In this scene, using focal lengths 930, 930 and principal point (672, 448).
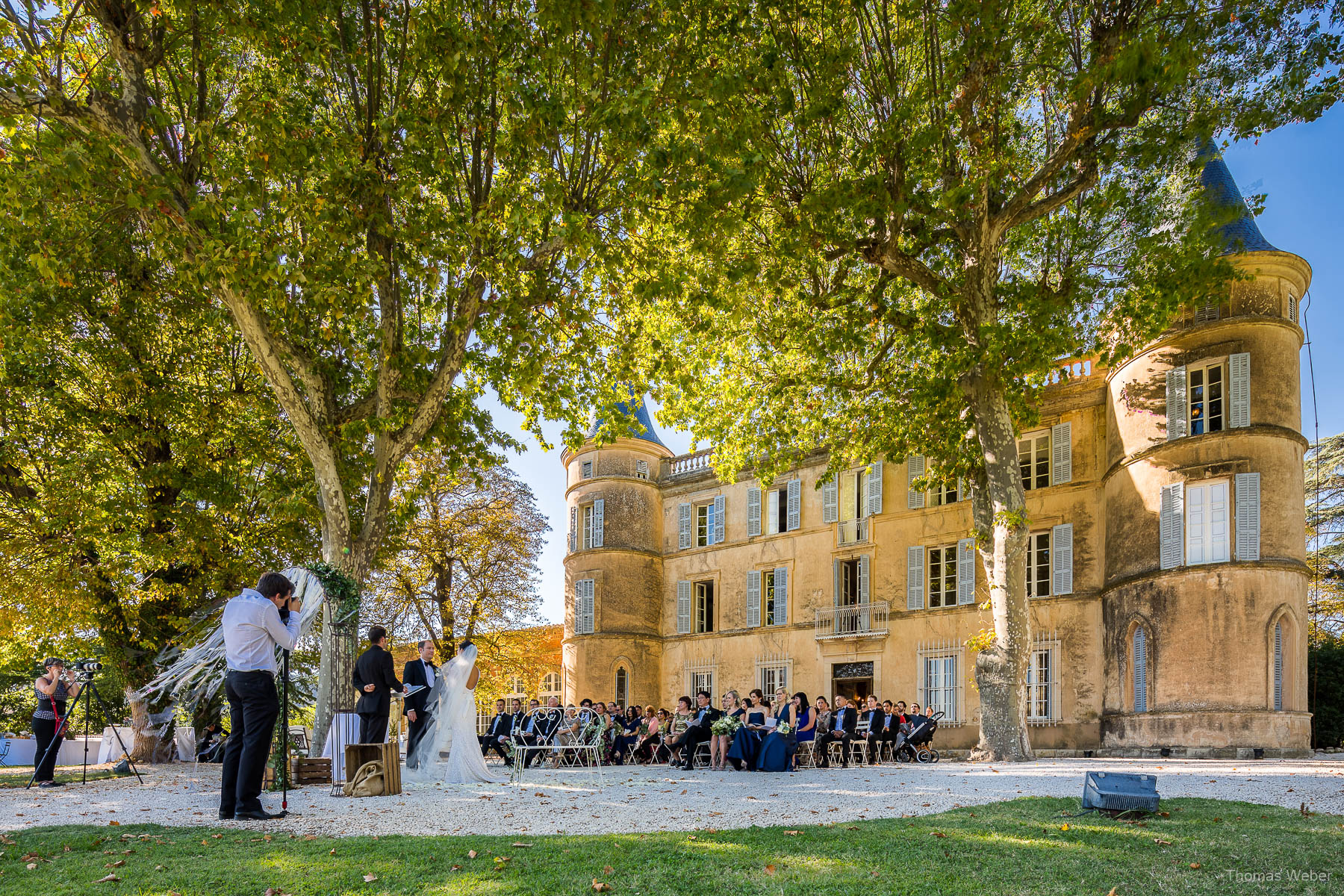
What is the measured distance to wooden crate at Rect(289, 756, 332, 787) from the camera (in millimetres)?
10781

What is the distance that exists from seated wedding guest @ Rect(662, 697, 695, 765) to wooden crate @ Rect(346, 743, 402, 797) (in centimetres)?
755

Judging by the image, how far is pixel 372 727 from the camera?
1051 centimetres

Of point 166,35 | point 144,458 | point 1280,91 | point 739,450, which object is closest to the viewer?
point 166,35

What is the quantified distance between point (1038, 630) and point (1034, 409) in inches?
307

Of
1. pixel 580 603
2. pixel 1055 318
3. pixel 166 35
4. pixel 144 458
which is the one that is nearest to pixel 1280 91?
pixel 1055 318

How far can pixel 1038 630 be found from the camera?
914 inches

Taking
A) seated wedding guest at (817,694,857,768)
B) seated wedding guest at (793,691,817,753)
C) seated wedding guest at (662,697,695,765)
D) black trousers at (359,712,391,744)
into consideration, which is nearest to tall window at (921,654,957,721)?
seated wedding guest at (817,694,857,768)

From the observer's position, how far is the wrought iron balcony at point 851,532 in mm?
27672

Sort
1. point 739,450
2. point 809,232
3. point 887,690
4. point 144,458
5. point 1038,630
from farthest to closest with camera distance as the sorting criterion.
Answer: point 887,690 → point 1038,630 → point 739,450 → point 144,458 → point 809,232

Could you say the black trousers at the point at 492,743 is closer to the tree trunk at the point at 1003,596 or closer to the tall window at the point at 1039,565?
the tree trunk at the point at 1003,596

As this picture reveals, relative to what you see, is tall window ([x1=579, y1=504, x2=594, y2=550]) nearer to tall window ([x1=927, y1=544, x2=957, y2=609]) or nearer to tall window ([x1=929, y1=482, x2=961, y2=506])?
tall window ([x1=927, y1=544, x2=957, y2=609])

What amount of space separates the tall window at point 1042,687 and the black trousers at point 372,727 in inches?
668

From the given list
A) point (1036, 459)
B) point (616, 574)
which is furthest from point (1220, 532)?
point (616, 574)

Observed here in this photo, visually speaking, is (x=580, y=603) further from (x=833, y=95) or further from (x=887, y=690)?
(x=833, y=95)
